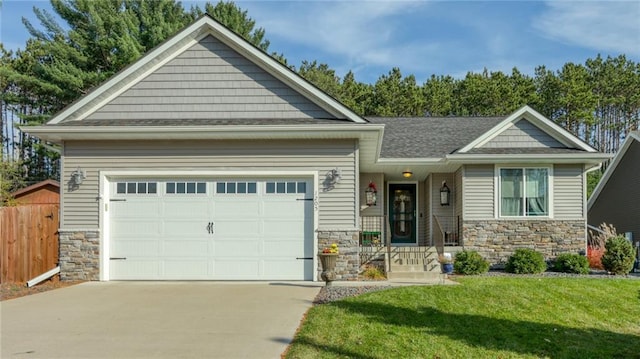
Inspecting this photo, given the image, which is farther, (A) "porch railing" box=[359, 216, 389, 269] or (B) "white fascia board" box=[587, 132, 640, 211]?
(B) "white fascia board" box=[587, 132, 640, 211]

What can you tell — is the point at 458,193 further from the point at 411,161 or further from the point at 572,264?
the point at 572,264

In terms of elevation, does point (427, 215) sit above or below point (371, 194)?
below

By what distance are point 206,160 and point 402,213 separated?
7.54 meters

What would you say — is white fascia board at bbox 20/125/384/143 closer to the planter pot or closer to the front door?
the planter pot

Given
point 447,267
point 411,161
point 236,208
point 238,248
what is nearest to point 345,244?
point 447,267

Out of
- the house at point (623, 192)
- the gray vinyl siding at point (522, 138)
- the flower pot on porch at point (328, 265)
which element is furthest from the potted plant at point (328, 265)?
the house at point (623, 192)

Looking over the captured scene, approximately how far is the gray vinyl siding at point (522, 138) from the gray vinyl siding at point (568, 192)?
30.3 inches

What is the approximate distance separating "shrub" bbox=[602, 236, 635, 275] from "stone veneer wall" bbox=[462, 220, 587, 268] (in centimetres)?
91

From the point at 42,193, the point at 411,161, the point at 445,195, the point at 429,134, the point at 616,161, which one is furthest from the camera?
the point at 42,193

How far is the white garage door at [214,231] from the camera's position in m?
11.2

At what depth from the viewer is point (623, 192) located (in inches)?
817

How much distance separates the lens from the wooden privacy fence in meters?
10.2

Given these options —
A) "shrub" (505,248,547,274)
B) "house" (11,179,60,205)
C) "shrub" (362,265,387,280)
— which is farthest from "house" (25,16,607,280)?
"house" (11,179,60,205)

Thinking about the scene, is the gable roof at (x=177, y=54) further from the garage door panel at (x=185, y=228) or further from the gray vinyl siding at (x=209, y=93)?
the garage door panel at (x=185, y=228)
